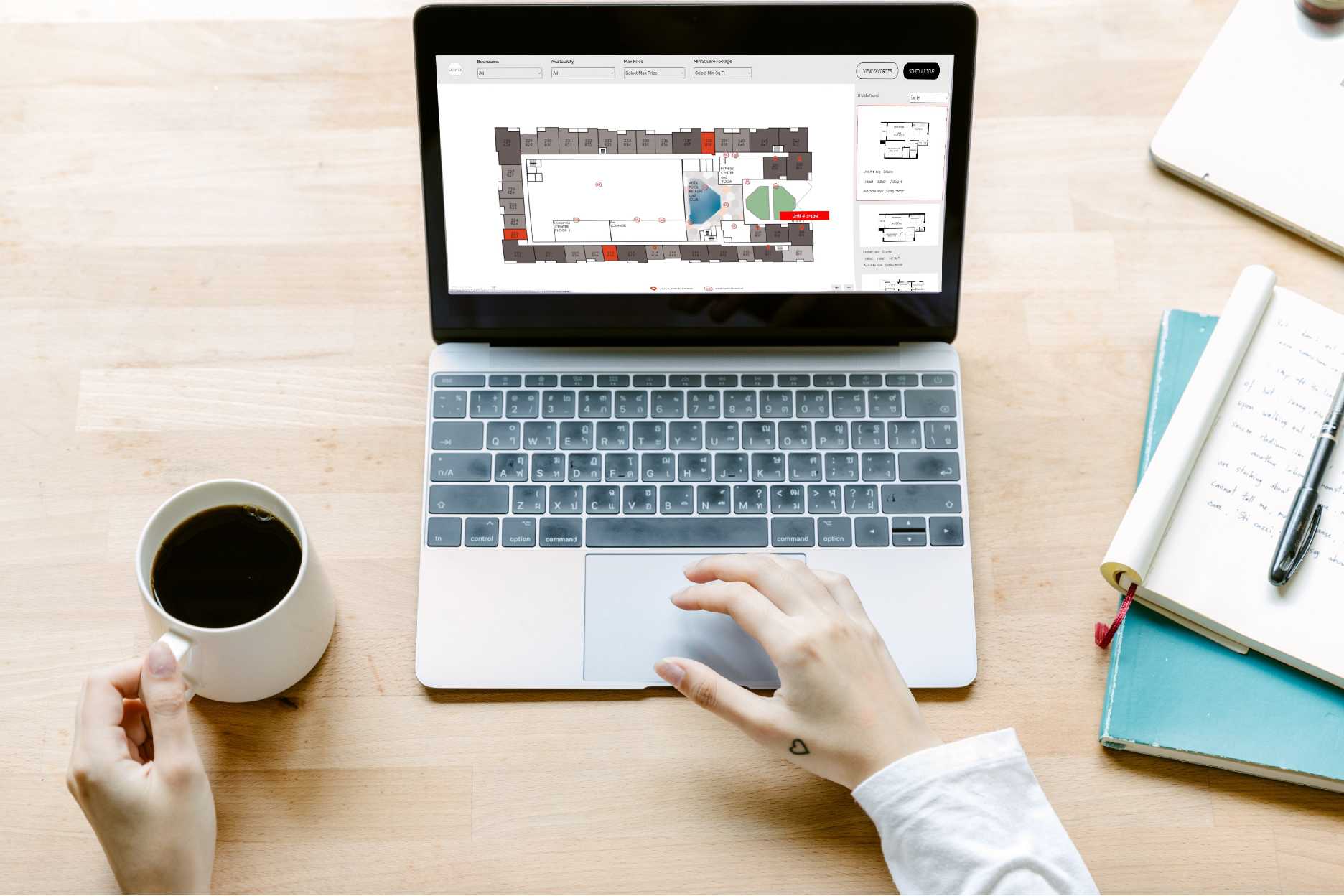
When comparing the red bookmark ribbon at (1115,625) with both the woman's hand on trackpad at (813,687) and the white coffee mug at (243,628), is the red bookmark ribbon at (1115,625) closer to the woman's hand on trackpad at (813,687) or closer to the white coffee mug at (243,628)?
the woman's hand on trackpad at (813,687)

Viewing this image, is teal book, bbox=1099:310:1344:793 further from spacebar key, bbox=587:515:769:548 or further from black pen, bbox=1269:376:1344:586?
spacebar key, bbox=587:515:769:548

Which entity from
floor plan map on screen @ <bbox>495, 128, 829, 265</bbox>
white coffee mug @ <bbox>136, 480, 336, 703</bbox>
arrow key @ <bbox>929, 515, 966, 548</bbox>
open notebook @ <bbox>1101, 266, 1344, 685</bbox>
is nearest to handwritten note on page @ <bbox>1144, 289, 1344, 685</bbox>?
open notebook @ <bbox>1101, 266, 1344, 685</bbox>

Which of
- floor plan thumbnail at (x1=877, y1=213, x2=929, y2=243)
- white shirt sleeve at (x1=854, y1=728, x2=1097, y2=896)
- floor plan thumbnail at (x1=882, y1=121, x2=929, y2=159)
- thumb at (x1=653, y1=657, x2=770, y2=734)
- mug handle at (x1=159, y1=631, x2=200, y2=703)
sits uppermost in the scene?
floor plan thumbnail at (x1=882, y1=121, x2=929, y2=159)

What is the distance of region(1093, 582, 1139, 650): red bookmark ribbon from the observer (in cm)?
81

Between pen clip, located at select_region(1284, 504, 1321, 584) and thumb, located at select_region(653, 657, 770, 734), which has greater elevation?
pen clip, located at select_region(1284, 504, 1321, 584)

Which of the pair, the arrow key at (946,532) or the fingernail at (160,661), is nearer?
the fingernail at (160,661)

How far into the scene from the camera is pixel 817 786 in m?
0.79

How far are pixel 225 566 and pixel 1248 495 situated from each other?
76 centimetres

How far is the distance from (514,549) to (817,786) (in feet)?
0.93

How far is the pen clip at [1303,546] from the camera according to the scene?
81 cm

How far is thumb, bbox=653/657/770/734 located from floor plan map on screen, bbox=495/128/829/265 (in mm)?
316

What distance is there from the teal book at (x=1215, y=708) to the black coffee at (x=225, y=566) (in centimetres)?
60

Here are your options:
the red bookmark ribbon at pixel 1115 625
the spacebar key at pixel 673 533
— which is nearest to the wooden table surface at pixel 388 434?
the red bookmark ribbon at pixel 1115 625

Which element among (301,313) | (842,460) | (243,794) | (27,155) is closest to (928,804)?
(842,460)
